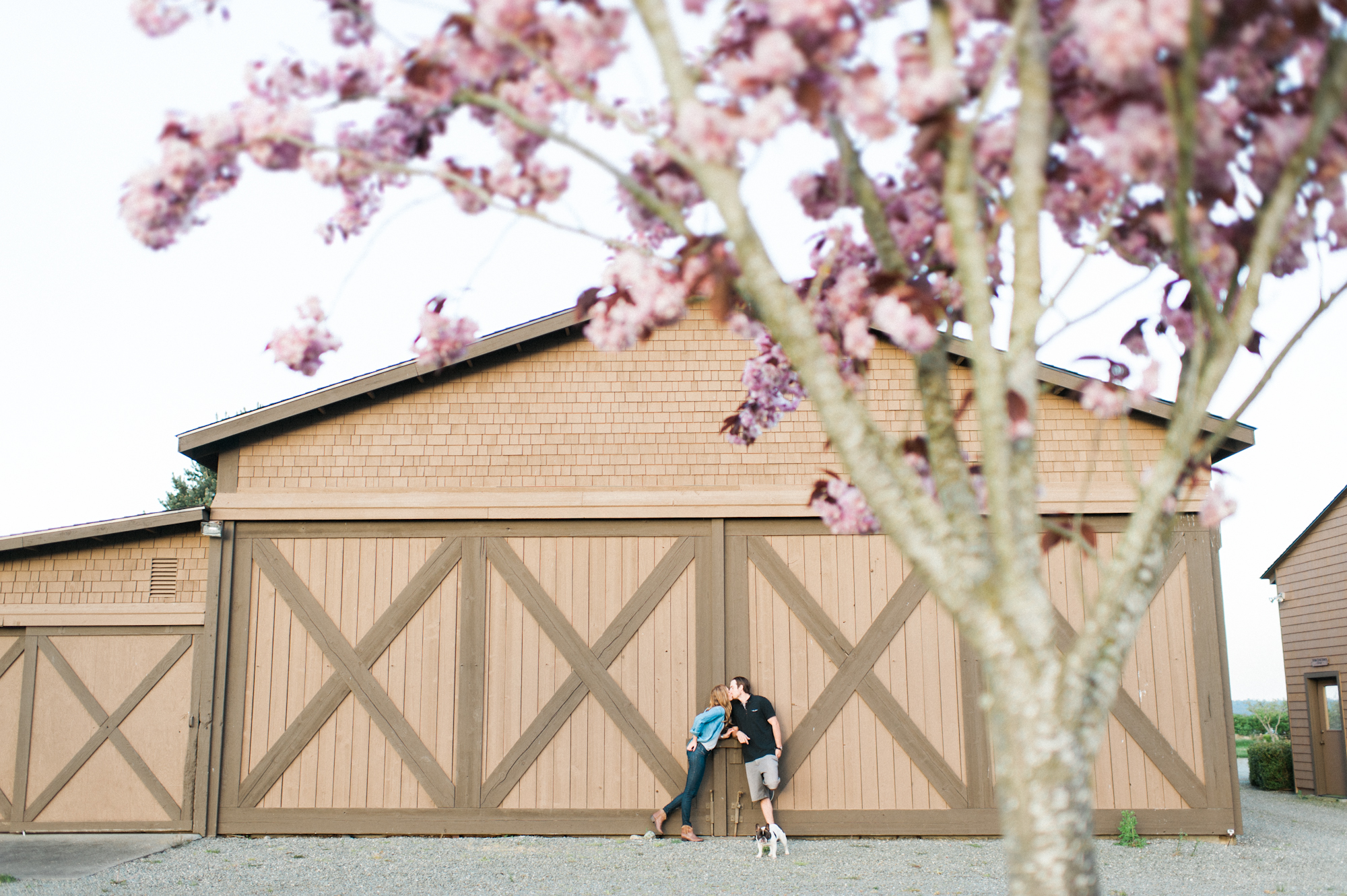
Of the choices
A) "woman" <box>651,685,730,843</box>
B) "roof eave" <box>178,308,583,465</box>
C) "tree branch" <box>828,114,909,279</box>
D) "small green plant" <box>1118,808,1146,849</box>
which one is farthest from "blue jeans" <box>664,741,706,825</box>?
"tree branch" <box>828,114,909,279</box>

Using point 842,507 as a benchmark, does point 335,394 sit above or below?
above

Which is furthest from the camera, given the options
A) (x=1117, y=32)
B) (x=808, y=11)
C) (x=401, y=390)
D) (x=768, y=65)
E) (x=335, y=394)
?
(x=401, y=390)

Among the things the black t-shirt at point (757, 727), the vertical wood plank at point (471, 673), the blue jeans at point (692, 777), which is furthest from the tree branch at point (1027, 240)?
the vertical wood plank at point (471, 673)

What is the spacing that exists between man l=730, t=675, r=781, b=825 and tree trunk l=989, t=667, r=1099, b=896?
278 inches

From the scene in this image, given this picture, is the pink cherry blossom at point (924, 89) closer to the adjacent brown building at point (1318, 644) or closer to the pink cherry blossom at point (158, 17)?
the pink cherry blossom at point (158, 17)

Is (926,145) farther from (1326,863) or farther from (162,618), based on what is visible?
(162,618)

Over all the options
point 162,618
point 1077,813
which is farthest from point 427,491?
point 1077,813

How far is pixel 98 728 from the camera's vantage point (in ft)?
34.9

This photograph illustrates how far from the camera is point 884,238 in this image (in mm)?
3441

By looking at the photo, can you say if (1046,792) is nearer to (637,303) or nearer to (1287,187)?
(1287,187)

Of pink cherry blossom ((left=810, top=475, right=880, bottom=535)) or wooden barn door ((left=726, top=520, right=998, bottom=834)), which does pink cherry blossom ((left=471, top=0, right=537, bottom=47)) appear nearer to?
pink cherry blossom ((left=810, top=475, right=880, bottom=535))

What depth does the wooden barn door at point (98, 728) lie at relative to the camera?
10461mm

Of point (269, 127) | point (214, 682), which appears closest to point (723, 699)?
point (214, 682)

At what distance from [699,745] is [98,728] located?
5982 mm
